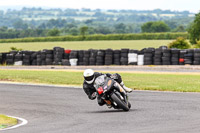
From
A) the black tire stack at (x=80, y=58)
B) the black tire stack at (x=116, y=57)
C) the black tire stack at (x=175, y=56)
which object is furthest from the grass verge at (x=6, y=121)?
the black tire stack at (x=80, y=58)

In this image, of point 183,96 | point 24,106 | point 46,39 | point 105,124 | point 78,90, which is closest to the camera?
point 105,124

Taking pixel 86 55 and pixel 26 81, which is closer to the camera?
→ pixel 26 81

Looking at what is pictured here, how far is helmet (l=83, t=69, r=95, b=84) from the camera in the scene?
12266 millimetres

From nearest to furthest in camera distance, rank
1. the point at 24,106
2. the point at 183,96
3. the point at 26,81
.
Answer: the point at 24,106
the point at 183,96
the point at 26,81

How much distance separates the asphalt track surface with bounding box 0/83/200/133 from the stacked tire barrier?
630 inches

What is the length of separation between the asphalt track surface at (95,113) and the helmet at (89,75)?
0.85 metres

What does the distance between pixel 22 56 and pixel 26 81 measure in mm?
14450

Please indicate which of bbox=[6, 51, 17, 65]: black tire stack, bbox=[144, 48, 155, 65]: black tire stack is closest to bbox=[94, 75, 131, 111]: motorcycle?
bbox=[144, 48, 155, 65]: black tire stack

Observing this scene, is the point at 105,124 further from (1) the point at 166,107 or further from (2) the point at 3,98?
(2) the point at 3,98

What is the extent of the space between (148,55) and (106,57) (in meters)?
3.36

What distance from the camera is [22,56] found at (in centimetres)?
3888

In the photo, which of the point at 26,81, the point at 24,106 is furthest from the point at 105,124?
the point at 26,81

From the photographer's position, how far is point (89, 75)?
12289mm

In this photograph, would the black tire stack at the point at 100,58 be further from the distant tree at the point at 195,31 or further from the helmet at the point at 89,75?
the helmet at the point at 89,75
